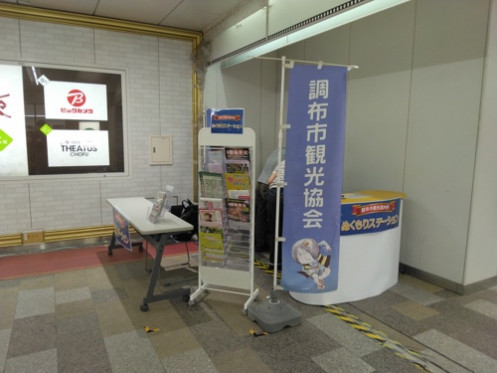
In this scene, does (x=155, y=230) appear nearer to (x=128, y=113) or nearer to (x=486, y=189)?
(x=128, y=113)

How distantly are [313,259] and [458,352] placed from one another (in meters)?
1.28

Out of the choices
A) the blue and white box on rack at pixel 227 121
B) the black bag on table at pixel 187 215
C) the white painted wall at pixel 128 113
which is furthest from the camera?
the black bag on table at pixel 187 215

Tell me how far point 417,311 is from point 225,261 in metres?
1.88

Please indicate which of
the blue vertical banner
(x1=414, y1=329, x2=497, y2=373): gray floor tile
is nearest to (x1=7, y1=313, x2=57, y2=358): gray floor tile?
the blue vertical banner

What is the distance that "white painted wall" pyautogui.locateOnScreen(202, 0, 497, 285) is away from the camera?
350cm

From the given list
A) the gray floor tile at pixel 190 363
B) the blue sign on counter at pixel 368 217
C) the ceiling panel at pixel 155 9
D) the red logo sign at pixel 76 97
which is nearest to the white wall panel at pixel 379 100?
the blue sign on counter at pixel 368 217

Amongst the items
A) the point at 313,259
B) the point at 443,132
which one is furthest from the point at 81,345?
the point at 443,132

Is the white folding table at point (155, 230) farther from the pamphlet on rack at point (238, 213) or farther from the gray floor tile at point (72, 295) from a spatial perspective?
the gray floor tile at point (72, 295)

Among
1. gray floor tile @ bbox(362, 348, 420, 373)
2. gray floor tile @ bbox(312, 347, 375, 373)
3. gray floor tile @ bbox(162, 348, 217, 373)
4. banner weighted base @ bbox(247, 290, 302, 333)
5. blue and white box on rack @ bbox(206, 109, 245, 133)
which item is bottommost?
gray floor tile @ bbox(162, 348, 217, 373)

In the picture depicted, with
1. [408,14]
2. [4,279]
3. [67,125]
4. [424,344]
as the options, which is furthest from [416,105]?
[4,279]

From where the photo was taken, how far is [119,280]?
3.97 meters

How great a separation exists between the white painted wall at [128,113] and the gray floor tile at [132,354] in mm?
2851

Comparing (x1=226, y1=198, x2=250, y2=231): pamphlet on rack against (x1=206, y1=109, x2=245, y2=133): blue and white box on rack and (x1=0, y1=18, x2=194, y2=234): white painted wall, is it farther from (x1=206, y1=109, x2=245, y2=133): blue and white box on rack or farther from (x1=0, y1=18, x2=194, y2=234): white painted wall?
(x1=0, y1=18, x2=194, y2=234): white painted wall

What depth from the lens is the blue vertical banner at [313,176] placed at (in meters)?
2.75
